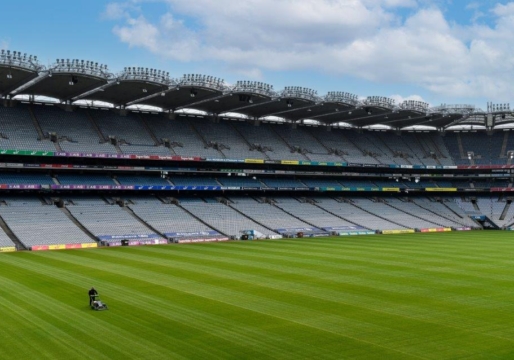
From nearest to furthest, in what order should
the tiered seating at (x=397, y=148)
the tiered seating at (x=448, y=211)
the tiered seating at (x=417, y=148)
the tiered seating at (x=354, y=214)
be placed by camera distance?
the tiered seating at (x=354, y=214) → the tiered seating at (x=448, y=211) → the tiered seating at (x=397, y=148) → the tiered seating at (x=417, y=148)

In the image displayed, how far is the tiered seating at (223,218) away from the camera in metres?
62.1

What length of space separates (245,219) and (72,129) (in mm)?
23364

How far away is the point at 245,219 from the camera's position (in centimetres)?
6594

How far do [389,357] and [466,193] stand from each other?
269 feet

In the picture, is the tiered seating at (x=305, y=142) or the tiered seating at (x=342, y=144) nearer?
the tiered seating at (x=305, y=142)

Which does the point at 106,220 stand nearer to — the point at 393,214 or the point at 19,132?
the point at 19,132

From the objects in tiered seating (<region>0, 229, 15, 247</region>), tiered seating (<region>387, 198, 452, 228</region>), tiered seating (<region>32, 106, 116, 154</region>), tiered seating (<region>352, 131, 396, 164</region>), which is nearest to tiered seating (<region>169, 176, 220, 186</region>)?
tiered seating (<region>32, 106, 116, 154</region>)

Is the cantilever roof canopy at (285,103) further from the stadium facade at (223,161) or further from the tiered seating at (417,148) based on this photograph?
the tiered seating at (417,148)

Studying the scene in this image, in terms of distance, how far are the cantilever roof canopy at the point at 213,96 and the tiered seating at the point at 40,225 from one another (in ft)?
43.1

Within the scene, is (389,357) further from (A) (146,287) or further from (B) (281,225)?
(B) (281,225)

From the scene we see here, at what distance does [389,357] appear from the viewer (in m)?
15.9

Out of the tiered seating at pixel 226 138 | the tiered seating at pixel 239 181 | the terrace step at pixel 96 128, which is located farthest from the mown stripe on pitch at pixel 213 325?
the tiered seating at pixel 226 138

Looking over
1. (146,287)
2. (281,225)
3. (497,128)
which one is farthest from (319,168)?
(146,287)

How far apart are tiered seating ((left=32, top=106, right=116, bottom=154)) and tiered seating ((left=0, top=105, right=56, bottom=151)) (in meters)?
1.41
